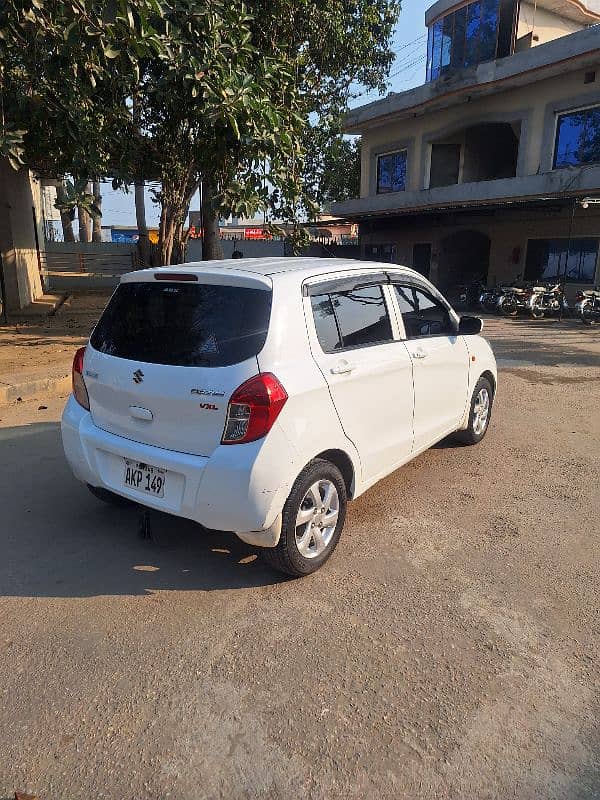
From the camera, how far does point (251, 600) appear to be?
3008 mm

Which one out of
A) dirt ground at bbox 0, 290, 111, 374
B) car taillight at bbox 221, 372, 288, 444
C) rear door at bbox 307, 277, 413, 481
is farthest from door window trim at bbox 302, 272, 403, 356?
dirt ground at bbox 0, 290, 111, 374

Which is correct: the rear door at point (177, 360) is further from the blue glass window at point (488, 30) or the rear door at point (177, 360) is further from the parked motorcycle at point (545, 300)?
the blue glass window at point (488, 30)

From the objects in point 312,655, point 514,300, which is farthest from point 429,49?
point 312,655

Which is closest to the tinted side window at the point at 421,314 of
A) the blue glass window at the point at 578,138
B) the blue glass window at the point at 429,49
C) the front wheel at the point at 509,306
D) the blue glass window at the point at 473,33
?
the front wheel at the point at 509,306

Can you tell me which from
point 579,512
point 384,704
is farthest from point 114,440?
point 579,512

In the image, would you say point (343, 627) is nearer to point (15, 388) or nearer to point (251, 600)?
point (251, 600)

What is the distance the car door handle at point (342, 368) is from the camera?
3.26 meters

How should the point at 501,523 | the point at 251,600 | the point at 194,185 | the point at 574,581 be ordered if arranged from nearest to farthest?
1. the point at 251,600
2. the point at 574,581
3. the point at 501,523
4. the point at 194,185

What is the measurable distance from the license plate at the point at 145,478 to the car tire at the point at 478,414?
3.00 meters

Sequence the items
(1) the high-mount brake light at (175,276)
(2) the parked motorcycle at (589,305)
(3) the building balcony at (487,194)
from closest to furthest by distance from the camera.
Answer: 1. (1) the high-mount brake light at (175,276)
2. (2) the parked motorcycle at (589,305)
3. (3) the building balcony at (487,194)

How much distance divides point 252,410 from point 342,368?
72 centimetres

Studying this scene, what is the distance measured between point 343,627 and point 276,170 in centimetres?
791

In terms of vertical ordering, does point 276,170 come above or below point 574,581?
above

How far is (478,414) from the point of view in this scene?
5.29 meters
